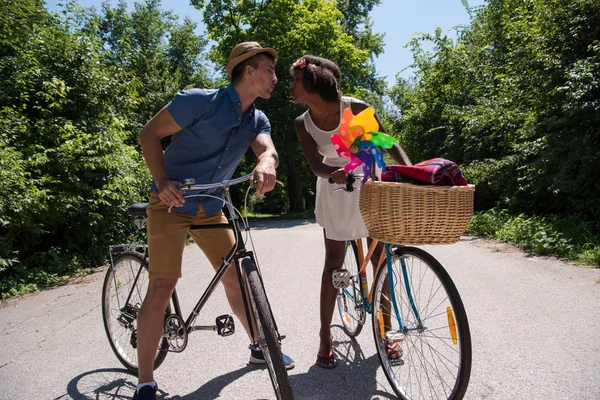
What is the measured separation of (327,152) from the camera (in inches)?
127

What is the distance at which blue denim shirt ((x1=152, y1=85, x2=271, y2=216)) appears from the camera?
2688mm

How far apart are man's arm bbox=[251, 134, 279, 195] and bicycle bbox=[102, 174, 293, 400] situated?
105 mm

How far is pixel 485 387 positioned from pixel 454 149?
47.5 ft

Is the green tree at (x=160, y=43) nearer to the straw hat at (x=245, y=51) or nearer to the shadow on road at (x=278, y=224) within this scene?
the shadow on road at (x=278, y=224)

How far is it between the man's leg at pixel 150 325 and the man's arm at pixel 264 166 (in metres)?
0.91

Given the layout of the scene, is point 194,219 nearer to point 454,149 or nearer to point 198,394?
point 198,394

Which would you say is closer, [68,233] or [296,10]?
[68,233]

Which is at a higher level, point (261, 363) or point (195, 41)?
point (195, 41)

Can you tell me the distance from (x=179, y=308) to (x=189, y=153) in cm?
106

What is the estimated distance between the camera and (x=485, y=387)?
280 centimetres

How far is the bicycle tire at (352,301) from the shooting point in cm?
343

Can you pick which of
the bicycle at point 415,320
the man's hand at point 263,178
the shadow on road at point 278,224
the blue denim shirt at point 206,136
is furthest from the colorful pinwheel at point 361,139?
the shadow on road at point 278,224

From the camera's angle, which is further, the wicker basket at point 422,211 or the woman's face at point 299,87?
the woman's face at point 299,87

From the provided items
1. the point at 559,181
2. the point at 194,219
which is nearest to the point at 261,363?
the point at 194,219
